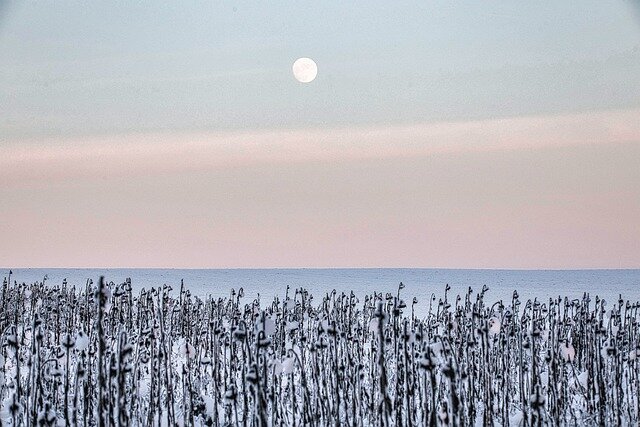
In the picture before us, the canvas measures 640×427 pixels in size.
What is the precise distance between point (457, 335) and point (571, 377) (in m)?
2.34

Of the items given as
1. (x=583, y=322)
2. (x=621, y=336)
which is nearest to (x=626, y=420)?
(x=621, y=336)

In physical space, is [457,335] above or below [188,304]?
below

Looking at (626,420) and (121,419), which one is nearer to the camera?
(121,419)

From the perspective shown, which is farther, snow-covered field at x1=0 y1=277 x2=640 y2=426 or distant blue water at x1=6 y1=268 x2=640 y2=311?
distant blue water at x1=6 y1=268 x2=640 y2=311

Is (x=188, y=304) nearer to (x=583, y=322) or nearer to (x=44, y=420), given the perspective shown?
(x=583, y=322)

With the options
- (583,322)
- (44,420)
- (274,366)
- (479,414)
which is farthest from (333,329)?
(583,322)

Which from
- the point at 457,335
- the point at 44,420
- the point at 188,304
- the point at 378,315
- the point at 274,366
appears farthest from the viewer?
the point at 188,304

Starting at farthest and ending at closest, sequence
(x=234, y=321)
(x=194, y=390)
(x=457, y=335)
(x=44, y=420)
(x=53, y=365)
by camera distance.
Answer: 1. (x=457, y=335)
2. (x=234, y=321)
3. (x=194, y=390)
4. (x=53, y=365)
5. (x=44, y=420)

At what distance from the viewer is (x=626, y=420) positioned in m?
9.72

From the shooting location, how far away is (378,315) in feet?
16.6

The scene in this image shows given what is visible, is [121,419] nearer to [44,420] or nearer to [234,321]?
[44,420]

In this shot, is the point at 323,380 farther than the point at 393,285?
No

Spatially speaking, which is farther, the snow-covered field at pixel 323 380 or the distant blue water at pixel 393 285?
the distant blue water at pixel 393 285

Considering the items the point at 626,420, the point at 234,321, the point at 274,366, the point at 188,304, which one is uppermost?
the point at 188,304
